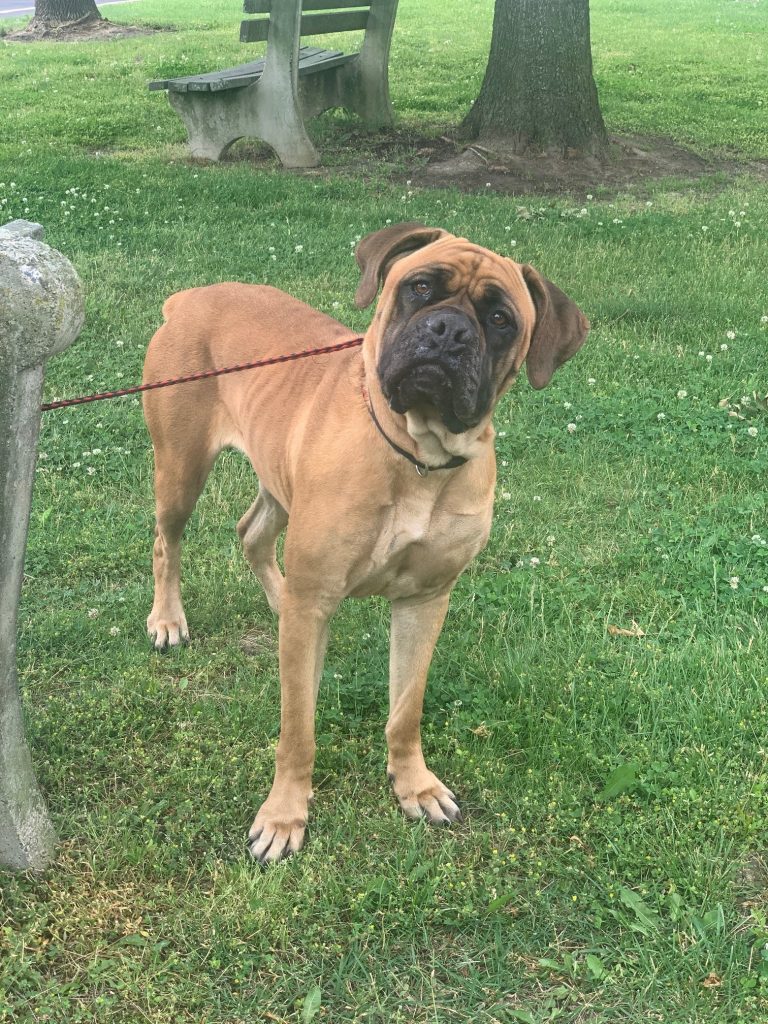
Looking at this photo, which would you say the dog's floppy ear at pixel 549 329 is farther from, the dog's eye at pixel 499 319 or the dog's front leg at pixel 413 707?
the dog's front leg at pixel 413 707

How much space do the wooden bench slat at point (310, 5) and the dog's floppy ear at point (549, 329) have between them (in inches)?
290

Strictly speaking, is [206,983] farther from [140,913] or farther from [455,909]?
[455,909]

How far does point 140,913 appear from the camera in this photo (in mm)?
2805

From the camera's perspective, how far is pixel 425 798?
10.6ft

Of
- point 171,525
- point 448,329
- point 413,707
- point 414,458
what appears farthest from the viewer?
point 171,525

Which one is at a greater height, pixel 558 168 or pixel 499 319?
pixel 499 319

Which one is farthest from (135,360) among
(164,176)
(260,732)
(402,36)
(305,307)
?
(402,36)

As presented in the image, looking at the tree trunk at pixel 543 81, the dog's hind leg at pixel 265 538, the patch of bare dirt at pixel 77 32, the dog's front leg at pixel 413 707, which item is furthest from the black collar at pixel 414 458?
the patch of bare dirt at pixel 77 32

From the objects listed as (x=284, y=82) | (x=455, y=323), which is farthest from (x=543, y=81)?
(x=455, y=323)

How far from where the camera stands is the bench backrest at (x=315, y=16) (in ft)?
30.5

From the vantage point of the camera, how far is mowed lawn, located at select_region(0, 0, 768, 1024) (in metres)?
2.69

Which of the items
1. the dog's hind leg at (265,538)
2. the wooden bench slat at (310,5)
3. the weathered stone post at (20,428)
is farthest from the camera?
the wooden bench slat at (310,5)

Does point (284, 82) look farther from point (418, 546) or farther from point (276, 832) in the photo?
point (276, 832)

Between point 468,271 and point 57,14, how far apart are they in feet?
62.4
